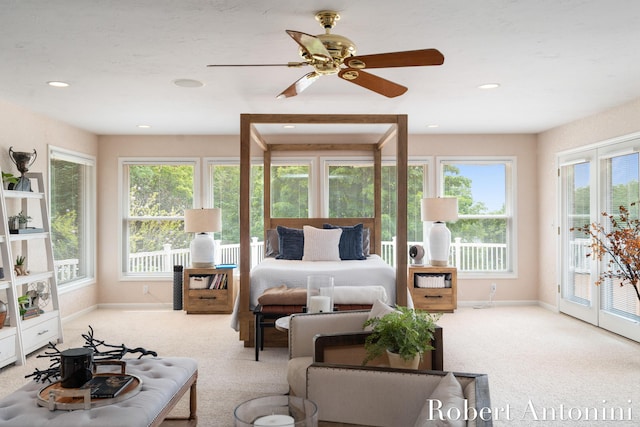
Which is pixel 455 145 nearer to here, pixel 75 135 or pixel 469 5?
pixel 469 5

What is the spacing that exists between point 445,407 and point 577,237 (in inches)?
208

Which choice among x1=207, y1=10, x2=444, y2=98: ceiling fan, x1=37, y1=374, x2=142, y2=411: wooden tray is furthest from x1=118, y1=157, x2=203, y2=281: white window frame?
x1=37, y1=374, x2=142, y2=411: wooden tray

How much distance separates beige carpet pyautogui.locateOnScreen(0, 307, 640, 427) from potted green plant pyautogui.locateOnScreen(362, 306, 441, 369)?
97 cm

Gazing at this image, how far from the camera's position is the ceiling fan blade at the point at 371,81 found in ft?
9.95

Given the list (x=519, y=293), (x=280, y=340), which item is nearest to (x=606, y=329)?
(x=519, y=293)

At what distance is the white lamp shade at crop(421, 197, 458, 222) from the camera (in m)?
6.40

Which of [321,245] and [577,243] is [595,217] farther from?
[321,245]

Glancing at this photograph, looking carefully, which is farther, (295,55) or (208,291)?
(208,291)

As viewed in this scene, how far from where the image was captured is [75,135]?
625 cm

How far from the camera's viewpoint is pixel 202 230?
6.34 meters

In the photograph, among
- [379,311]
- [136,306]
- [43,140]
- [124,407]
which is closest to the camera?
[124,407]

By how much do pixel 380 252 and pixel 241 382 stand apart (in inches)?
127


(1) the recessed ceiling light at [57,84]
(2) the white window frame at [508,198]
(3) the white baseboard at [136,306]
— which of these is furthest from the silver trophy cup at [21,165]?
(2) the white window frame at [508,198]

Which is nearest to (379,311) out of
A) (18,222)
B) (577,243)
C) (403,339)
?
(403,339)
